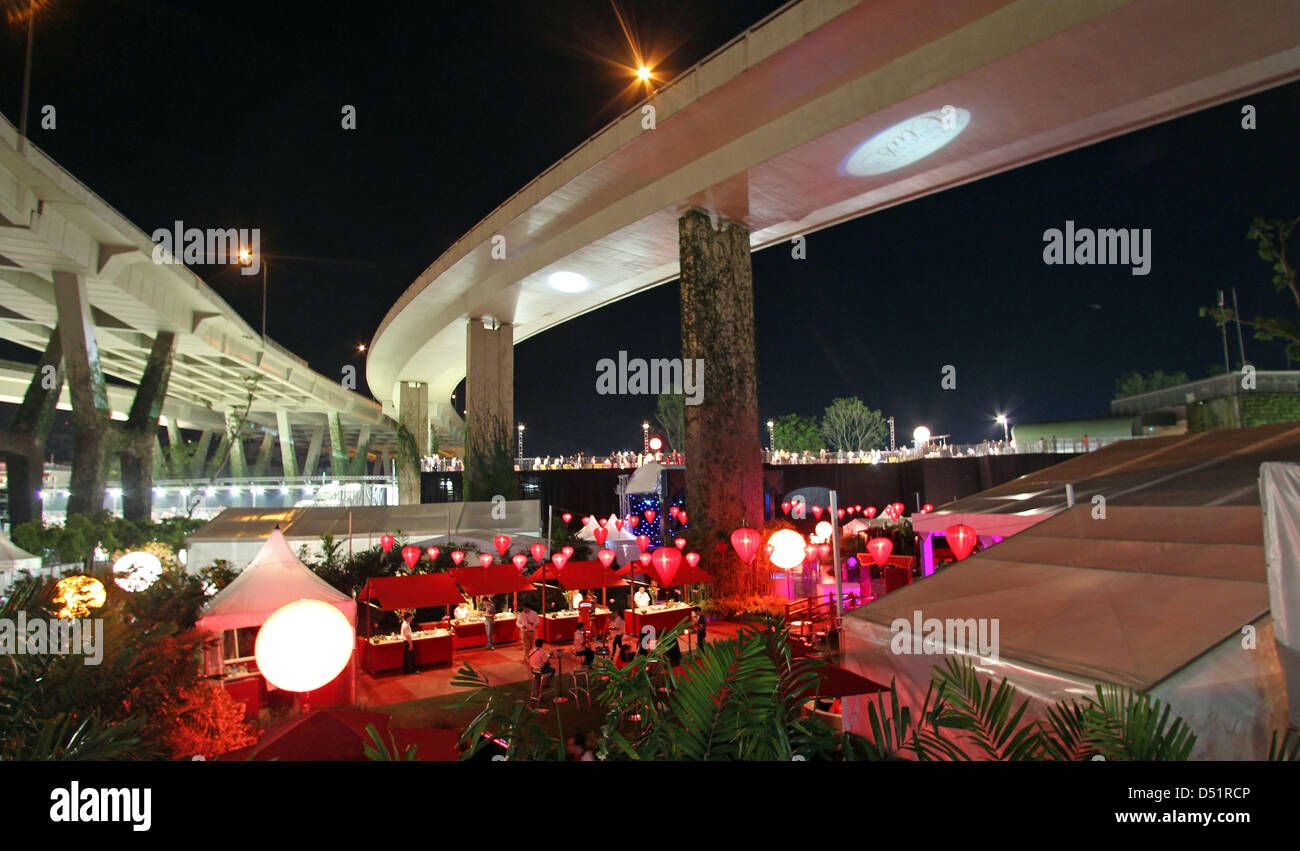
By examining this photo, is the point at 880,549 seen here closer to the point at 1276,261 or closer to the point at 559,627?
the point at 559,627

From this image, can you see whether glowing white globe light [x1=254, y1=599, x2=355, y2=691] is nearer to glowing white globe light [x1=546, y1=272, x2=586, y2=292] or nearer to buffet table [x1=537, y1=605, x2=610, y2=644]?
buffet table [x1=537, y1=605, x2=610, y2=644]

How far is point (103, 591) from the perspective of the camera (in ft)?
27.6

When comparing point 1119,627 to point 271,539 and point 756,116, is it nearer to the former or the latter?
point 271,539

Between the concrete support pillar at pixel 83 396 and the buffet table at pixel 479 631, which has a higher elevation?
the concrete support pillar at pixel 83 396

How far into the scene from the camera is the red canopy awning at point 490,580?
1448 cm

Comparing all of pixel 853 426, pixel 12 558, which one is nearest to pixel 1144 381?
pixel 853 426

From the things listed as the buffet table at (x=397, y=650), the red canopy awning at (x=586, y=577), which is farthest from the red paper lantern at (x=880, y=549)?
the buffet table at (x=397, y=650)

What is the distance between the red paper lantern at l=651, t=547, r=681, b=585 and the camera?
1301 cm

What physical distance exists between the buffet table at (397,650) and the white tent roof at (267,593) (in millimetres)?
2867

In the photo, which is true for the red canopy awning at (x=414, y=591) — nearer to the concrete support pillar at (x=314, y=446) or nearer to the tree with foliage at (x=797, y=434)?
the tree with foliage at (x=797, y=434)

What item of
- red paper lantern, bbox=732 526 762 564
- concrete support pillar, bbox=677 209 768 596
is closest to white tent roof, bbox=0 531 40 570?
concrete support pillar, bbox=677 209 768 596

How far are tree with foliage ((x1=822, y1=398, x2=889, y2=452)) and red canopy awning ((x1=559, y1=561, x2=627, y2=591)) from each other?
5072 centimetres

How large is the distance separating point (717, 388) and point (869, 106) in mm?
7195
